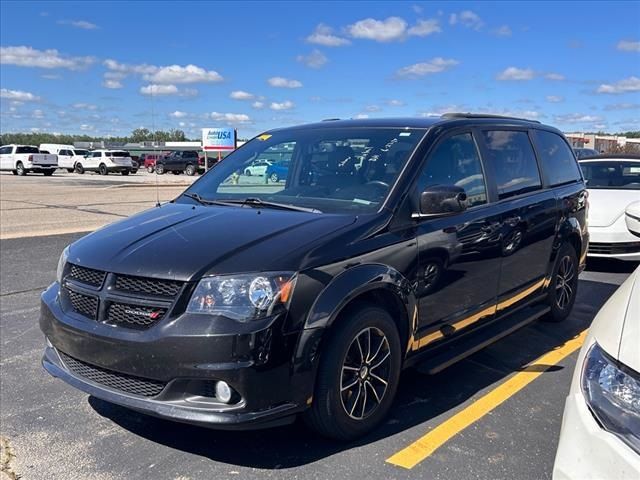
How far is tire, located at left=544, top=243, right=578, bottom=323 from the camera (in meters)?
5.34

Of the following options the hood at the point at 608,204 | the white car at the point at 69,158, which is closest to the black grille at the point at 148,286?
the hood at the point at 608,204

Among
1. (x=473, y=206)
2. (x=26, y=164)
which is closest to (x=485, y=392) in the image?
(x=473, y=206)

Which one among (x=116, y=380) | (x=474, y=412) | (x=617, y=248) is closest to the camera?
(x=116, y=380)

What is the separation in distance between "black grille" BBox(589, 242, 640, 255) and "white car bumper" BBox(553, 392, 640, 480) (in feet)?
21.7

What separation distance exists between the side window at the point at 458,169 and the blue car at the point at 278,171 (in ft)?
3.78

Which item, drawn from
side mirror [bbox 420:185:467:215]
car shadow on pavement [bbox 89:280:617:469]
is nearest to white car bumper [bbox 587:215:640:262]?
car shadow on pavement [bbox 89:280:617:469]

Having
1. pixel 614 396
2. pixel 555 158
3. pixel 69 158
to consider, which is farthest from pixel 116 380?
pixel 69 158

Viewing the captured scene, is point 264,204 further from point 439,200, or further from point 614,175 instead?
point 614,175

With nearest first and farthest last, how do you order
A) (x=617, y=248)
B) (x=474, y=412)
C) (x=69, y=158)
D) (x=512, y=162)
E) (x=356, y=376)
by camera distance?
(x=356, y=376), (x=474, y=412), (x=512, y=162), (x=617, y=248), (x=69, y=158)

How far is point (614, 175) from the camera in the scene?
30.0 ft

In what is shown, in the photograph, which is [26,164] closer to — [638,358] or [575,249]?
[575,249]

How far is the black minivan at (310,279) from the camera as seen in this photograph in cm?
276

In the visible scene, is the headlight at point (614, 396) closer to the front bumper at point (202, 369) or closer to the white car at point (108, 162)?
the front bumper at point (202, 369)

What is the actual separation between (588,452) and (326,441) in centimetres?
171
